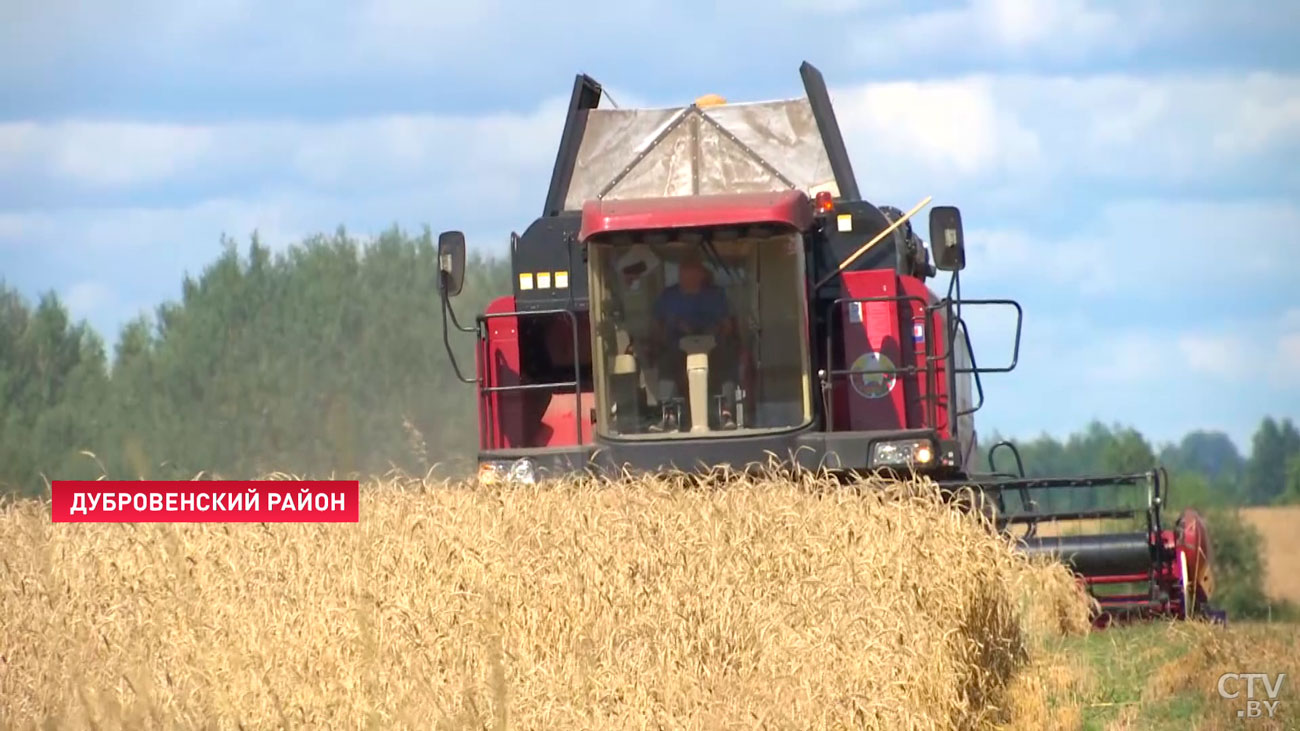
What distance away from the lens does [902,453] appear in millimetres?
9703

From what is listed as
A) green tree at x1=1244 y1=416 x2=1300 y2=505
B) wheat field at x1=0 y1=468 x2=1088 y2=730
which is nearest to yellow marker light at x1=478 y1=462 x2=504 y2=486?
wheat field at x1=0 y1=468 x2=1088 y2=730

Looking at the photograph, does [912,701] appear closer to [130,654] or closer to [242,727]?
[242,727]

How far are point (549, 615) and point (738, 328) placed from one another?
139 inches

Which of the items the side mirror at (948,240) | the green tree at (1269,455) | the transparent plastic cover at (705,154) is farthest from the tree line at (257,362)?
the green tree at (1269,455)

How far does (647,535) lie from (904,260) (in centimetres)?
428

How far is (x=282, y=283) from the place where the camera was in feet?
103

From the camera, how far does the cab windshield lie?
9.98 m

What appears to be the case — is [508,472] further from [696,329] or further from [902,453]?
[902,453]

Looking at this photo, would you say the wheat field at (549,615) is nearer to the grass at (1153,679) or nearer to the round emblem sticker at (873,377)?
the grass at (1153,679)

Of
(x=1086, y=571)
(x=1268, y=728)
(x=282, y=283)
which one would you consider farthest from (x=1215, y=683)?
(x=282, y=283)

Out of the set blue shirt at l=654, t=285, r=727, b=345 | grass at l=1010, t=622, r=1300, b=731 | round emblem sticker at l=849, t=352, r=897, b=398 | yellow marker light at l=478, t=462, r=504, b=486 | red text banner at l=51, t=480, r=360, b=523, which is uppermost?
blue shirt at l=654, t=285, r=727, b=345

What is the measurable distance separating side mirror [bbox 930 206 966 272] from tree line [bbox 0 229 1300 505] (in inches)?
286

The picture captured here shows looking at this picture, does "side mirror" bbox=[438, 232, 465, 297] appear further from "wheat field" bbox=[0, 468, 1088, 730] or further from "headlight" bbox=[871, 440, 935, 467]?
"headlight" bbox=[871, 440, 935, 467]

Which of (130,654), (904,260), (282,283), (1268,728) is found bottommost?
(1268,728)
